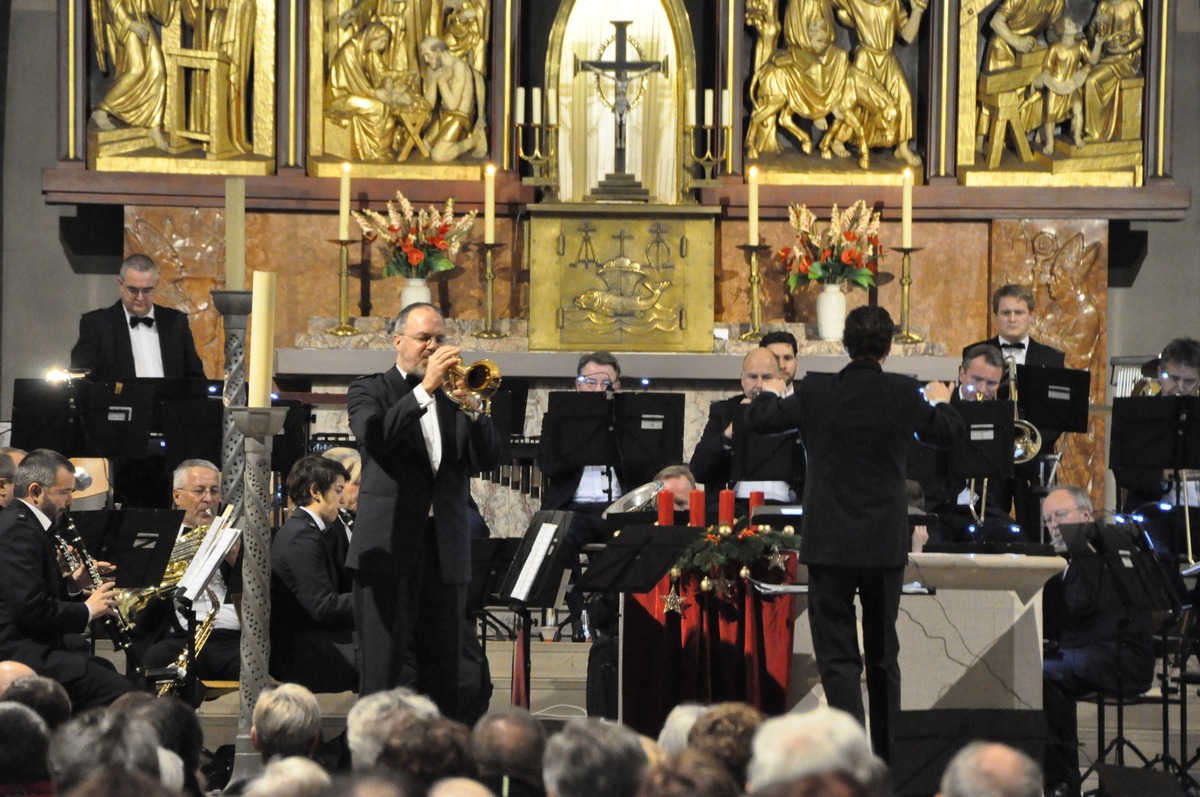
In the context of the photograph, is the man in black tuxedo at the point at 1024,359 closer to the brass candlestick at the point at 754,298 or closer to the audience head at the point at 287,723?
the brass candlestick at the point at 754,298

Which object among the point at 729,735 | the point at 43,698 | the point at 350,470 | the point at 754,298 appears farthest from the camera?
the point at 754,298

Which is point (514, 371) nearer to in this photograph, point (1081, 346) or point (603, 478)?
point (603, 478)

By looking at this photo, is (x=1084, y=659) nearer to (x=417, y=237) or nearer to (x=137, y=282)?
(x=137, y=282)

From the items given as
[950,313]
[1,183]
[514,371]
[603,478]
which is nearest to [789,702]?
[603,478]

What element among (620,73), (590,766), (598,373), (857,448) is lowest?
(590,766)

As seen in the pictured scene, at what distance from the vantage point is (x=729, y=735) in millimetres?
3879

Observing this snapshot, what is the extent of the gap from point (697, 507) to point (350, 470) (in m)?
1.62

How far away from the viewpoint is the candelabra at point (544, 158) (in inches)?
437

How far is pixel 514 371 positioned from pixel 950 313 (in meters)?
3.08

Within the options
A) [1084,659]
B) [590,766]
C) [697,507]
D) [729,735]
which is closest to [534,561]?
[697,507]

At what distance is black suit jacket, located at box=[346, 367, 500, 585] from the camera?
575 centimetres

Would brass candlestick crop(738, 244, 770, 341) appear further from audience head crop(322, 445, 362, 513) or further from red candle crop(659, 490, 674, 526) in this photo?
red candle crop(659, 490, 674, 526)

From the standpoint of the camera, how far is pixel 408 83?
37.6 ft

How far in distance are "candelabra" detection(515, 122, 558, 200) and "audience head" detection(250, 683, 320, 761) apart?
6.90 m
